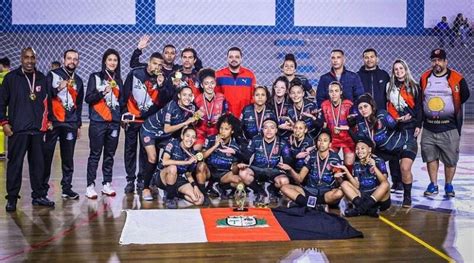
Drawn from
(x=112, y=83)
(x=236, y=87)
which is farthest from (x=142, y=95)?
(x=236, y=87)

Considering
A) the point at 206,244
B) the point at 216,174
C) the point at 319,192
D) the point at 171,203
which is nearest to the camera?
the point at 206,244

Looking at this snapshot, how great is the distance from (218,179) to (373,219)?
5.38 ft

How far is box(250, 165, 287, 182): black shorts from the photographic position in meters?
6.04

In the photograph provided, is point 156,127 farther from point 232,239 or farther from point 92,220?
point 232,239

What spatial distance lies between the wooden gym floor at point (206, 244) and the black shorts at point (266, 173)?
411 millimetres

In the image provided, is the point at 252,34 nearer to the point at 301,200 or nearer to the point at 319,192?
the point at 319,192

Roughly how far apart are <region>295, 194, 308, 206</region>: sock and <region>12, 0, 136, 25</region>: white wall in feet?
28.8

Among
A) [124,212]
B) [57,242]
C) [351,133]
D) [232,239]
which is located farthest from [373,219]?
[57,242]

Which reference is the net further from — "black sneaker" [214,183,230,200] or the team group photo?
"black sneaker" [214,183,230,200]

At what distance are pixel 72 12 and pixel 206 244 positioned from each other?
10096mm

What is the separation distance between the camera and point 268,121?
599 cm

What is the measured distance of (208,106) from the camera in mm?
6203

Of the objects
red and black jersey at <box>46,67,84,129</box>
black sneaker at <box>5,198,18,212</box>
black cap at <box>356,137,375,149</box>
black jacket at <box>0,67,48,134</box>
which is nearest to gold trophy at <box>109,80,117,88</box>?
red and black jersey at <box>46,67,84,129</box>

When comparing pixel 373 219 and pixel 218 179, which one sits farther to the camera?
pixel 218 179
